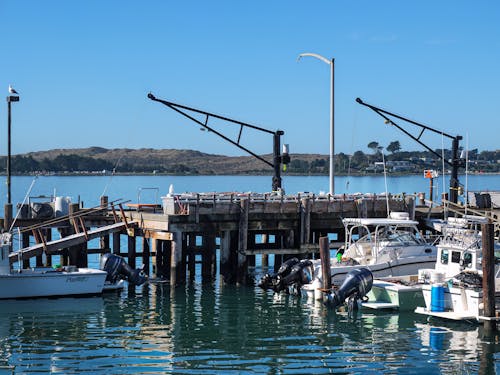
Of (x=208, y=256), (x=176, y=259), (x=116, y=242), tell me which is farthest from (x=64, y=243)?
(x=208, y=256)

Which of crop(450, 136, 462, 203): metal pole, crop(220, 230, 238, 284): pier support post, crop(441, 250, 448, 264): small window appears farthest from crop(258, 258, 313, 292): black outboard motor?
crop(450, 136, 462, 203): metal pole

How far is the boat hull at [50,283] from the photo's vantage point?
119ft

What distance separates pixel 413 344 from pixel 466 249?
6604 millimetres

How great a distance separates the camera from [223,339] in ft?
97.5

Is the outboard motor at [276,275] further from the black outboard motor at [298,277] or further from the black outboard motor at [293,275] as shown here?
the black outboard motor at [298,277]

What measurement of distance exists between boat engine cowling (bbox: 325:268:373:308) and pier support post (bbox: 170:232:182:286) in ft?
26.9

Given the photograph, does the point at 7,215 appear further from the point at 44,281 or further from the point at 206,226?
the point at 206,226

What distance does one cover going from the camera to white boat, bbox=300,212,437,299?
37.3m

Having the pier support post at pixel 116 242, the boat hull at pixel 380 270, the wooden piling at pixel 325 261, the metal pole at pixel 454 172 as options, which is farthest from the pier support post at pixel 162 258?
the metal pole at pixel 454 172

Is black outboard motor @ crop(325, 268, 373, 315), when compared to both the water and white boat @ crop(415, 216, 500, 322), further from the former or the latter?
white boat @ crop(415, 216, 500, 322)

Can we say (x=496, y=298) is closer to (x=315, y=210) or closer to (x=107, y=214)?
(x=315, y=210)

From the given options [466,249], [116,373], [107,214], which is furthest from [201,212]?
[116,373]

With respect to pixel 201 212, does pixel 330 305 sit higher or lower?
lower

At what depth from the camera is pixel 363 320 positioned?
108ft
